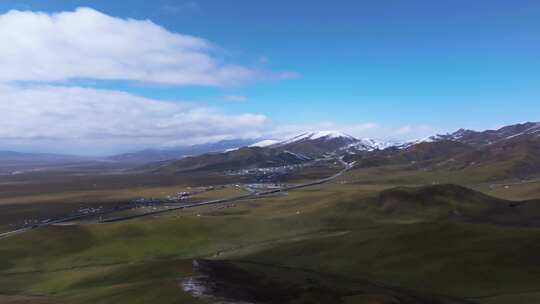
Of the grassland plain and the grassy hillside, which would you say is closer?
the grassy hillside

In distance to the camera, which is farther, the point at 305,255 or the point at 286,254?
the point at 286,254

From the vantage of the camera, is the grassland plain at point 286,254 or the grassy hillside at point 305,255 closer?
the grassy hillside at point 305,255

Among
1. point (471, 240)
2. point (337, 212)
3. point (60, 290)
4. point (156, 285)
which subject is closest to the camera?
point (156, 285)

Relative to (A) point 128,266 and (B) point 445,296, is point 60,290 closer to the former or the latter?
(A) point 128,266

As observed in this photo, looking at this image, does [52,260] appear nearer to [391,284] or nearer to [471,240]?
[391,284]

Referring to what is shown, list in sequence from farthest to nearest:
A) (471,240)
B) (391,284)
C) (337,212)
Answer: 1. (337,212)
2. (471,240)
3. (391,284)

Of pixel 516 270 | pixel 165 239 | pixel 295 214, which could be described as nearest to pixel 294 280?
pixel 516 270

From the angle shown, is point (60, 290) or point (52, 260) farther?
point (52, 260)
